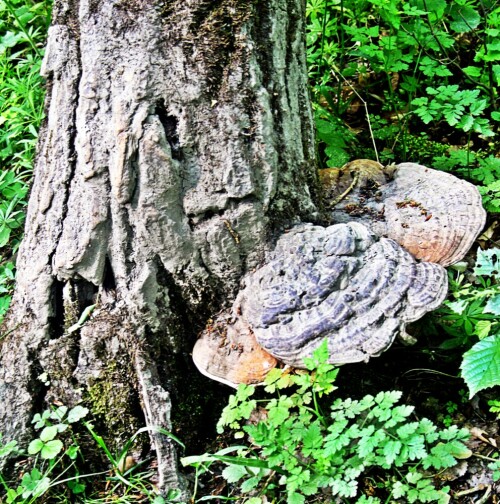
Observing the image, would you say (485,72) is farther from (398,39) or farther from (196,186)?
(196,186)

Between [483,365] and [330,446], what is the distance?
2.19 feet

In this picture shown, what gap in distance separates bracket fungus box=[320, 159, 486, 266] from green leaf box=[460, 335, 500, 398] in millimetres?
383

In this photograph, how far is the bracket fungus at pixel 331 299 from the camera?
2373 millimetres

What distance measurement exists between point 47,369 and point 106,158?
1.03m

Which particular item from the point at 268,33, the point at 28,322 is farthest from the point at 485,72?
the point at 28,322

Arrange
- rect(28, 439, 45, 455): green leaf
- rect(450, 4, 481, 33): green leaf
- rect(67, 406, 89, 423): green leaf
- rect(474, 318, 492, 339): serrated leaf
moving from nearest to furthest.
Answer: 1. rect(474, 318, 492, 339): serrated leaf
2. rect(28, 439, 45, 455): green leaf
3. rect(67, 406, 89, 423): green leaf
4. rect(450, 4, 481, 33): green leaf

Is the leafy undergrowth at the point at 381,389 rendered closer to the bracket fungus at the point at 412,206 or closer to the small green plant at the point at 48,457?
the small green plant at the point at 48,457

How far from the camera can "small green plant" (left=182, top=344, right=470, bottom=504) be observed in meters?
2.39

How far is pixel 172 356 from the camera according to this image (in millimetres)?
2793

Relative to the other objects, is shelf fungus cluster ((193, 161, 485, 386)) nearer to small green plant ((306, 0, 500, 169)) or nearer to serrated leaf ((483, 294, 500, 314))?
serrated leaf ((483, 294, 500, 314))

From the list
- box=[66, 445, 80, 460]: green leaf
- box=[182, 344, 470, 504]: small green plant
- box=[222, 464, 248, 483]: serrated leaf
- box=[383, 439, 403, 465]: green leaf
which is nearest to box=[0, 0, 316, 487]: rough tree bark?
box=[66, 445, 80, 460]: green leaf

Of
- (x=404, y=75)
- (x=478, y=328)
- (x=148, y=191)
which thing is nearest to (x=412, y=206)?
(x=478, y=328)

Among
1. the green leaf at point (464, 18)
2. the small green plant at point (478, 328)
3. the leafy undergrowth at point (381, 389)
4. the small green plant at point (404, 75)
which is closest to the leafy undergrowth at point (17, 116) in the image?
the leafy undergrowth at point (381, 389)

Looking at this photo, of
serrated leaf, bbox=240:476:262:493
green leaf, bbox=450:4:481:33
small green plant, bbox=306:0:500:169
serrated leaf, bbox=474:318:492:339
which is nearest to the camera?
serrated leaf, bbox=240:476:262:493
